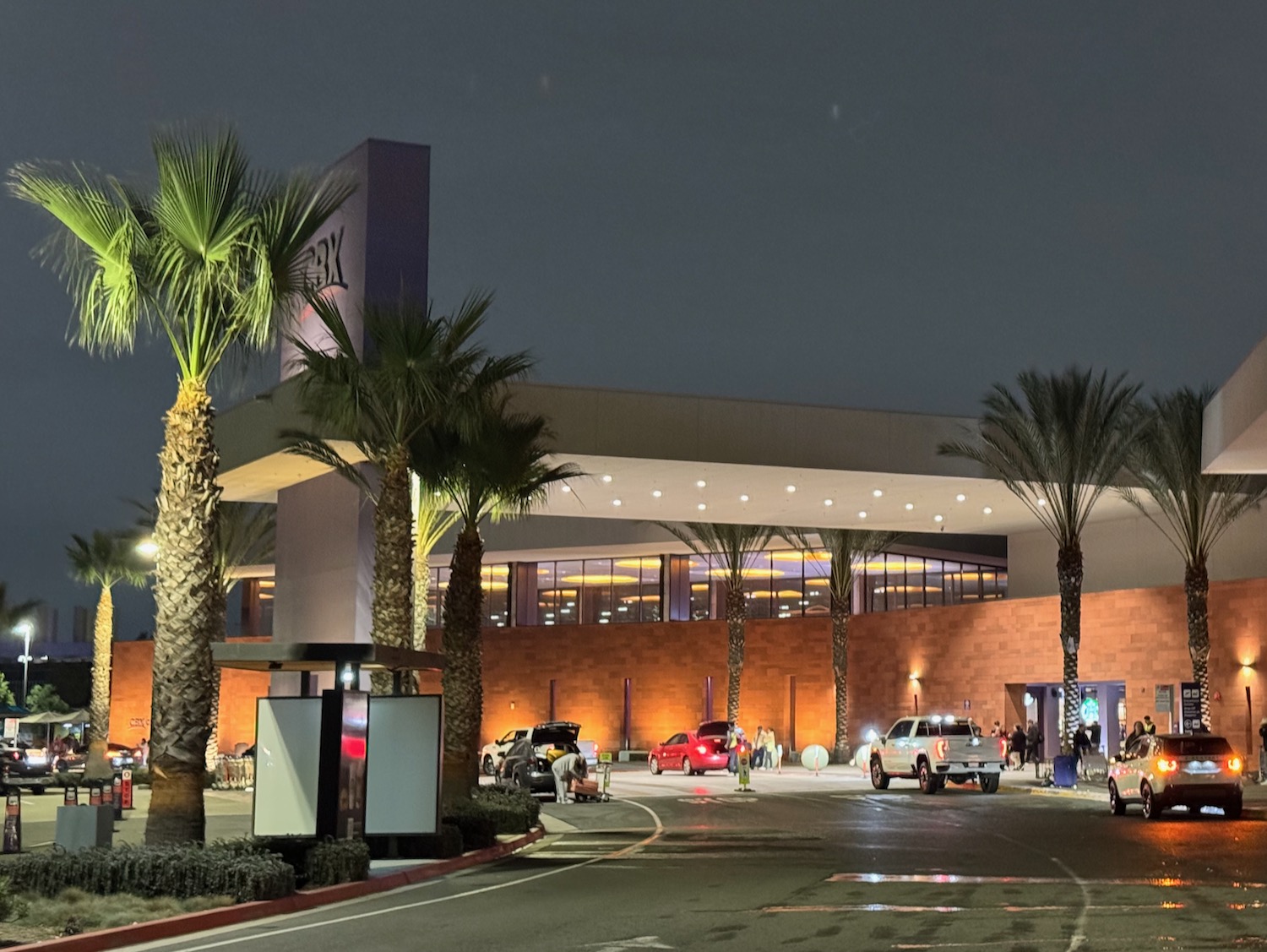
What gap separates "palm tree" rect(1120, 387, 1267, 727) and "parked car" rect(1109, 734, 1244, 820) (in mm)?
12699

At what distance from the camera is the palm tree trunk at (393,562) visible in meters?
24.3

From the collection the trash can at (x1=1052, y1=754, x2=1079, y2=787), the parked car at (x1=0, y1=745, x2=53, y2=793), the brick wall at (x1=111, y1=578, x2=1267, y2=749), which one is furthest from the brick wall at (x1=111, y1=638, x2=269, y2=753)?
the trash can at (x1=1052, y1=754, x2=1079, y2=787)

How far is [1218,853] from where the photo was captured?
21109mm

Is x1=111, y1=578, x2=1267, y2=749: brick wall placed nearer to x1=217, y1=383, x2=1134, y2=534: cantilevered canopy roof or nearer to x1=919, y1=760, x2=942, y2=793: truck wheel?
x1=217, y1=383, x2=1134, y2=534: cantilevered canopy roof

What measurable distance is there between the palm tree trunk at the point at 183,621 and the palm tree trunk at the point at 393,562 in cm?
694

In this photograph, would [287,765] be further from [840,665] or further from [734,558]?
[840,665]

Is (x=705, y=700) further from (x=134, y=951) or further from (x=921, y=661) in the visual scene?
(x=134, y=951)

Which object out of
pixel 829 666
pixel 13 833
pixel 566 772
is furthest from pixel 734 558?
pixel 13 833

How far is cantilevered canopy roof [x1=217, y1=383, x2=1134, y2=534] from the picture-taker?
38.5m

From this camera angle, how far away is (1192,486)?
42.2 m

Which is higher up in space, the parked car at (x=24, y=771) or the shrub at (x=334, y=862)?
the shrub at (x=334, y=862)

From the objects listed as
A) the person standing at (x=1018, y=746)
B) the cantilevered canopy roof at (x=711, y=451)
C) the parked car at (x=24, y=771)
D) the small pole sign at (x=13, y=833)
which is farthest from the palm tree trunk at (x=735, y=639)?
the small pole sign at (x=13, y=833)

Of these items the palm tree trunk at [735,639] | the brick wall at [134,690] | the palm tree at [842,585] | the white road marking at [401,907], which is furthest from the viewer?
the brick wall at [134,690]

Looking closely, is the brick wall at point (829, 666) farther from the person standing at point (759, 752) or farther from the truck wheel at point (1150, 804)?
the truck wheel at point (1150, 804)
